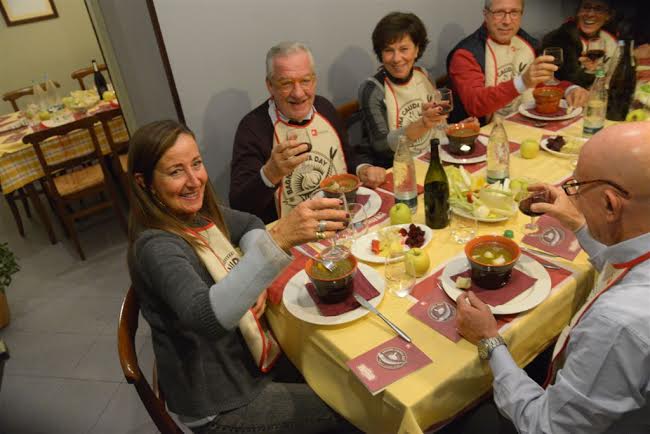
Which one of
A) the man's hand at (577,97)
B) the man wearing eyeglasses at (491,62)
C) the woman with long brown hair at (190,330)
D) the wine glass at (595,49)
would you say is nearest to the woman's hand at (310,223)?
the woman with long brown hair at (190,330)

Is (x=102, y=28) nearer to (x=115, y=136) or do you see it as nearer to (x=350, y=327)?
(x=115, y=136)

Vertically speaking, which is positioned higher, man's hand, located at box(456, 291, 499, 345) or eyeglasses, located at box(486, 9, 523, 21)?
eyeglasses, located at box(486, 9, 523, 21)

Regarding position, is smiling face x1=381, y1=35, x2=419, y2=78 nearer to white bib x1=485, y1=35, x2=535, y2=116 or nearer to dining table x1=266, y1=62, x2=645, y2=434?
white bib x1=485, y1=35, x2=535, y2=116

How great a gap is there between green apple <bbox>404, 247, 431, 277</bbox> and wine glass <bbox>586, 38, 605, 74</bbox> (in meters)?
2.18

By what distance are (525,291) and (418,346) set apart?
1.18ft

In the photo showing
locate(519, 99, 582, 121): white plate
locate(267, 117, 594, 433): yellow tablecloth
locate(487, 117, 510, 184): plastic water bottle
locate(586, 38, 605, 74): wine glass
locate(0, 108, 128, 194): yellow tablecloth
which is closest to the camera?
locate(267, 117, 594, 433): yellow tablecloth

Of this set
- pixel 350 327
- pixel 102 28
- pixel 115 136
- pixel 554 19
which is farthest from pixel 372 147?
pixel 554 19

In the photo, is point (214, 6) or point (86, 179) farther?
point (86, 179)

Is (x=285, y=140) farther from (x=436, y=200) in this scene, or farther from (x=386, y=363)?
(x=386, y=363)

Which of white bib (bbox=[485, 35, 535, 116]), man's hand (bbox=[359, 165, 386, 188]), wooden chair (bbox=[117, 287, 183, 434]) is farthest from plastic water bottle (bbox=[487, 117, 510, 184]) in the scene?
wooden chair (bbox=[117, 287, 183, 434])

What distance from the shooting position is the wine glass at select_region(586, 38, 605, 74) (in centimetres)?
289

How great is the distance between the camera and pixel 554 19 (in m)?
4.54

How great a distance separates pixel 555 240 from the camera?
1.55 m

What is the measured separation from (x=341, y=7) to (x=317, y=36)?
9.9 inches
